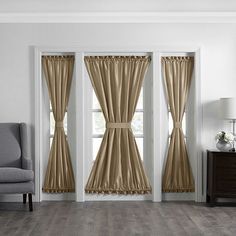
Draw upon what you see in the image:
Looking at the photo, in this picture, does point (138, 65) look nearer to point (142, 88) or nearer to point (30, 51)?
point (142, 88)

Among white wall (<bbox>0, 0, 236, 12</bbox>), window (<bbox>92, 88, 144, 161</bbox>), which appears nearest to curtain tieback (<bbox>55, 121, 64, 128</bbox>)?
window (<bbox>92, 88, 144, 161</bbox>)

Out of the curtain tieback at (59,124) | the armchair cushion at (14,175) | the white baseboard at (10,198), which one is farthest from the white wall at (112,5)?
the white baseboard at (10,198)

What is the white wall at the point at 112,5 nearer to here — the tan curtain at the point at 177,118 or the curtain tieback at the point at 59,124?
the tan curtain at the point at 177,118

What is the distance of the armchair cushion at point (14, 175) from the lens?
529 cm

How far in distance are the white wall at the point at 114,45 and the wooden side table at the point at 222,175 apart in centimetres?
46

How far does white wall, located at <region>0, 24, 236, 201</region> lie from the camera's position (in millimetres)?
6062

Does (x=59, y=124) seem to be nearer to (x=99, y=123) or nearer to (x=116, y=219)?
(x=99, y=123)

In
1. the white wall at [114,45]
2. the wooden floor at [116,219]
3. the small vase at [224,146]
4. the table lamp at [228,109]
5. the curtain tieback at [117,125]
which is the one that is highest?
the white wall at [114,45]

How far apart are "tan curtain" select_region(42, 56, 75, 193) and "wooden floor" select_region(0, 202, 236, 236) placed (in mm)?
350

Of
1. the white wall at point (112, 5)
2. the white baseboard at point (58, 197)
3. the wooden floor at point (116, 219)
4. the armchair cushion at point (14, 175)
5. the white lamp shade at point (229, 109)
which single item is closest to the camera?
the wooden floor at point (116, 219)

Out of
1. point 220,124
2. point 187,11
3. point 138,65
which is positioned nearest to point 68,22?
point 138,65

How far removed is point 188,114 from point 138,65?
96 centimetres

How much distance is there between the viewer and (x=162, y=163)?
6184 millimetres

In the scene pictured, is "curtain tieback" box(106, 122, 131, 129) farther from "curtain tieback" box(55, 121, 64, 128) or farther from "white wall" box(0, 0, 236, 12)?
"white wall" box(0, 0, 236, 12)
